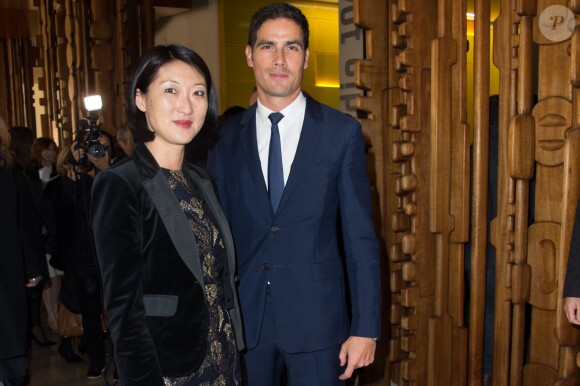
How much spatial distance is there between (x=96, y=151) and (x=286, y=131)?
1.98 meters

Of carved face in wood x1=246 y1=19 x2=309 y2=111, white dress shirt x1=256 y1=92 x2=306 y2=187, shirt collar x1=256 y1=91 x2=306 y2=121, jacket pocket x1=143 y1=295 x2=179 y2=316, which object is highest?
carved face in wood x1=246 y1=19 x2=309 y2=111

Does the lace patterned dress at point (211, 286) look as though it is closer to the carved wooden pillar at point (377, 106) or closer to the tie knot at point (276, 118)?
the tie knot at point (276, 118)

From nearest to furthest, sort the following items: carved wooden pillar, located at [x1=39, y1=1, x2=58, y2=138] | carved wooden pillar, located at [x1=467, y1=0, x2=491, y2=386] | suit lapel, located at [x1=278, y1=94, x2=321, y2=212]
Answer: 1. suit lapel, located at [x1=278, y1=94, x2=321, y2=212]
2. carved wooden pillar, located at [x1=467, y1=0, x2=491, y2=386]
3. carved wooden pillar, located at [x1=39, y1=1, x2=58, y2=138]

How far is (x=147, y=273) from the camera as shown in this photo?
141 cm

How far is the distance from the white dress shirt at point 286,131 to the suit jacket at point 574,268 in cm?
100

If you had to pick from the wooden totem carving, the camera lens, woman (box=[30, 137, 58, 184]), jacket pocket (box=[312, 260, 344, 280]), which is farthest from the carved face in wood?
woman (box=[30, 137, 58, 184])

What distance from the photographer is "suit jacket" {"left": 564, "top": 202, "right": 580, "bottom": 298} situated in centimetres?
202

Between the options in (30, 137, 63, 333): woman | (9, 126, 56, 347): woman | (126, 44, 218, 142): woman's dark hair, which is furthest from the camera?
(30, 137, 63, 333): woman

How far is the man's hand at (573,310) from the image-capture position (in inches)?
Answer: 79.9

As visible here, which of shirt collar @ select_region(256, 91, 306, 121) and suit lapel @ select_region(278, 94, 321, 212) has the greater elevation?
shirt collar @ select_region(256, 91, 306, 121)

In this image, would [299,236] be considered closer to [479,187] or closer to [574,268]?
[574,268]

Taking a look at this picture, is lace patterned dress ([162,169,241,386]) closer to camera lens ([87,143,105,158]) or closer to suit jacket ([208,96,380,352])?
suit jacket ([208,96,380,352])

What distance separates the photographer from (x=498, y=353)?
2.49m

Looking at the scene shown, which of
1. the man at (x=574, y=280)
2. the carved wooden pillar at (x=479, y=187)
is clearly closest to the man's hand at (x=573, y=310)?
the man at (x=574, y=280)
